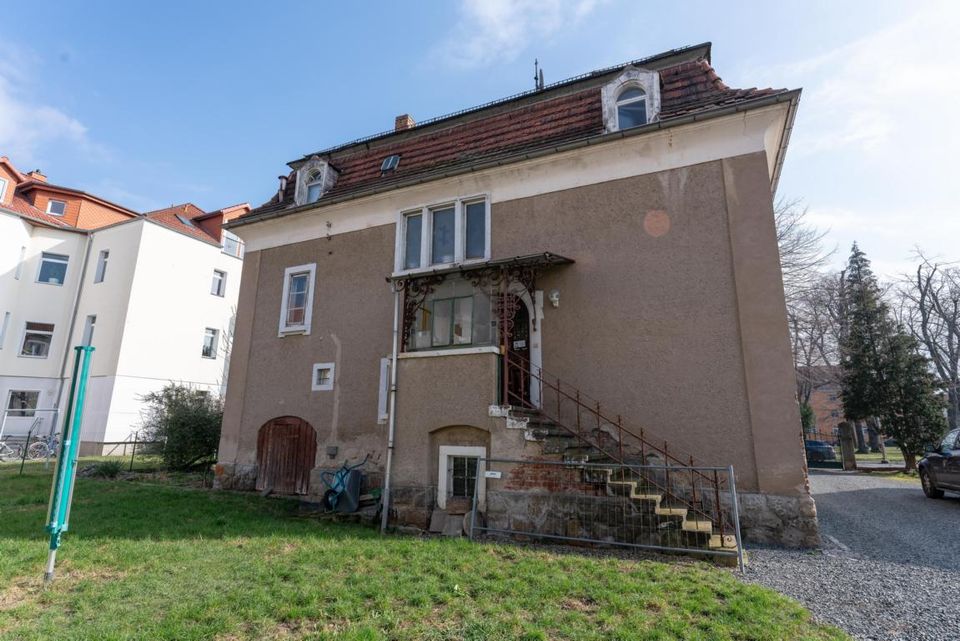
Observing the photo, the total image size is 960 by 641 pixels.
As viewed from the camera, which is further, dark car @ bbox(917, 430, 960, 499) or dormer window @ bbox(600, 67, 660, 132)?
dark car @ bbox(917, 430, 960, 499)

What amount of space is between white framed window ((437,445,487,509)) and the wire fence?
0.51m

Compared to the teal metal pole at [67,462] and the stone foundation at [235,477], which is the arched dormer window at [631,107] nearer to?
the teal metal pole at [67,462]

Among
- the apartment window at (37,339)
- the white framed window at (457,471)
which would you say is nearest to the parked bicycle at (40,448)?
the apartment window at (37,339)

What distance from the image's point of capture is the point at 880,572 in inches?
244

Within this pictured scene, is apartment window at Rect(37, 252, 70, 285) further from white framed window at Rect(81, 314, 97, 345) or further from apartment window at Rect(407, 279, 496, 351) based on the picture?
apartment window at Rect(407, 279, 496, 351)

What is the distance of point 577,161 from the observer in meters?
10.4

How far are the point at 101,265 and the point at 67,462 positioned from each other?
2264 centimetres

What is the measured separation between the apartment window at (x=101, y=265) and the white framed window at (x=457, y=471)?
22134mm

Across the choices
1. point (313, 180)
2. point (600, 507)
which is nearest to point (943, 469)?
point (600, 507)

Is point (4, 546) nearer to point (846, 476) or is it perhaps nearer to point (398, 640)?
point (398, 640)

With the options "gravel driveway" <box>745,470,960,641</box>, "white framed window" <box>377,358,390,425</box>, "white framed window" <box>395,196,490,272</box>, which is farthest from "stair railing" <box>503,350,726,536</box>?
"white framed window" <box>377,358,390,425</box>

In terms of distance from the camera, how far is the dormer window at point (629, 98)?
10.1 metres

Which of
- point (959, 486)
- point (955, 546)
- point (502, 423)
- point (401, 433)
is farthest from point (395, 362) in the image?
point (959, 486)

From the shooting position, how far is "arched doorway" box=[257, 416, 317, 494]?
38.9ft
